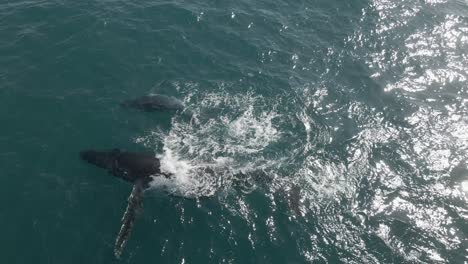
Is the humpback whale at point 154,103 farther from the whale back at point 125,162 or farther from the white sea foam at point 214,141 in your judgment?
the whale back at point 125,162

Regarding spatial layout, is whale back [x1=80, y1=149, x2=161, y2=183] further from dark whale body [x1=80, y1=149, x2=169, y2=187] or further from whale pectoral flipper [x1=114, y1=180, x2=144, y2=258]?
whale pectoral flipper [x1=114, y1=180, x2=144, y2=258]

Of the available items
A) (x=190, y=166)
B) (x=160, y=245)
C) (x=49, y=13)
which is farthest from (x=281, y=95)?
(x=49, y=13)

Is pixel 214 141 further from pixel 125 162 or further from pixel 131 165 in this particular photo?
pixel 125 162

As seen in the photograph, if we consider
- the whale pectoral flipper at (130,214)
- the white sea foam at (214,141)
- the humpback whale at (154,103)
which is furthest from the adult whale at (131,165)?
the humpback whale at (154,103)

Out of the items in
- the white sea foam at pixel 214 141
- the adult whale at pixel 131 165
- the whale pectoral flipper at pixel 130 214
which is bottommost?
the whale pectoral flipper at pixel 130 214

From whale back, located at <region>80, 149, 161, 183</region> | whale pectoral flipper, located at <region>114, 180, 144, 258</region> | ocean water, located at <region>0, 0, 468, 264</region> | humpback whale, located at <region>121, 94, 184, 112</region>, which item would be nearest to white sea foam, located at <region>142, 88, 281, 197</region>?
ocean water, located at <region>0, 0, 468, 264</region>

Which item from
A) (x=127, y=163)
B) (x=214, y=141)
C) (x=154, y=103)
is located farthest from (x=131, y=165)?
(x=154, y=103)

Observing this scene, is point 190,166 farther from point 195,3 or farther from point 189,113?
point 195,3
